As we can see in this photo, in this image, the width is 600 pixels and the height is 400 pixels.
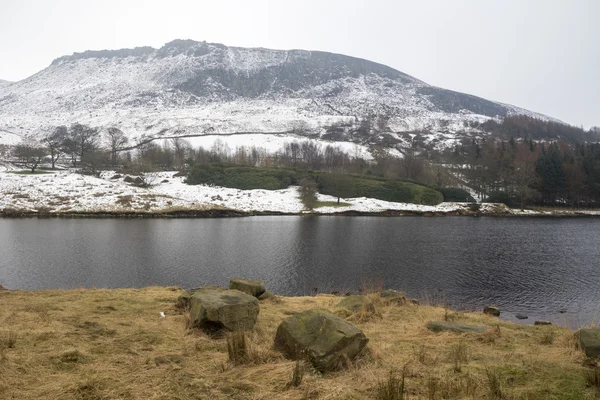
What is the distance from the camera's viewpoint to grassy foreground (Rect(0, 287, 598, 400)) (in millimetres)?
5668

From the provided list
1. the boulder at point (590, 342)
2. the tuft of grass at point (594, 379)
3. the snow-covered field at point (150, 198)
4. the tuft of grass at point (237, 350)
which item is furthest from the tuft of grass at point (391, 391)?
the snow-covered field at point (150, 198)

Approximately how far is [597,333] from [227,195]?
271 ft

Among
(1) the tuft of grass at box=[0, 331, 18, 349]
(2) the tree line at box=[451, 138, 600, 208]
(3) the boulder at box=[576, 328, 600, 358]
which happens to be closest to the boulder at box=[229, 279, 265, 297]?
(1) the tuft of grass at box=[0, 331, 18, 349]

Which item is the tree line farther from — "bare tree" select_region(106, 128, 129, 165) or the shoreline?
"bare tree" select_region(106, 128, 129, 165)

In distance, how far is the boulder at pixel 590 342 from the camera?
24.9 ft

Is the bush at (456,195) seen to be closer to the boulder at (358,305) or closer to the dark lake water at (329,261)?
the dark lake water at (329,261)

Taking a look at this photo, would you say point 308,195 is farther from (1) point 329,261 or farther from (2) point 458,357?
(2) point 458,357

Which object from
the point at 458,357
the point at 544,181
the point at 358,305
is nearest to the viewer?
the point at 458,357

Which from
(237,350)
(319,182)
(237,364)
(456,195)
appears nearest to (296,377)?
(237,364)

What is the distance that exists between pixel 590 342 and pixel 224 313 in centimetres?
877

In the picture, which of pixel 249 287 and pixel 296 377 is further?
pixel 249 287

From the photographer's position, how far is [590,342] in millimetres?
7852

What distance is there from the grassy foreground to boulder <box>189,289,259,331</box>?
1.25ft

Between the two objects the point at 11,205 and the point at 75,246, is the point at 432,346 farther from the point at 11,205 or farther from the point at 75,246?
the point at 11,205
